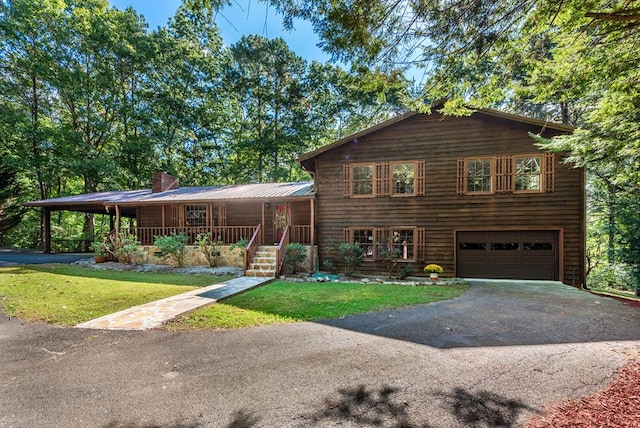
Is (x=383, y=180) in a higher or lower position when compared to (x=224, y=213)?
higher

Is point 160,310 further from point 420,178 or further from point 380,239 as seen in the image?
point 420,178

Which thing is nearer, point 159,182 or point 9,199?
point 159,182

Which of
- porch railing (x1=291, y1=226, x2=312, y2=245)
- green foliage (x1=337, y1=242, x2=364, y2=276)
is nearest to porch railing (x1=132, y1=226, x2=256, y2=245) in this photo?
porch railing (x1=291, y1=226, x2=312, y2=245)

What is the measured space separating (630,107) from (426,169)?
585 cm

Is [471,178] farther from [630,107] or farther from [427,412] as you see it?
[427,412]

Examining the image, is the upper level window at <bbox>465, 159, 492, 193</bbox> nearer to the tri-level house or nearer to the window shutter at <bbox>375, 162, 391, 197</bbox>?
the tri-level house

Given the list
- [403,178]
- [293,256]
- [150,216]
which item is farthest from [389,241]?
[150,216]

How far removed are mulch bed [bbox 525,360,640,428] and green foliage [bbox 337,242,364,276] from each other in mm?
7905

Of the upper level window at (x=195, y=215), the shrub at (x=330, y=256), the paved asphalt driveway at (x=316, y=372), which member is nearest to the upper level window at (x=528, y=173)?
the paved asphalt driveway at (x=316, y=372)

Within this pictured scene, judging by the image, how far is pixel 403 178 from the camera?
11.1 meters

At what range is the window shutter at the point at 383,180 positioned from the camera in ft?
36.7

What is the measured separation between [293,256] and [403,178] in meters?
5.27

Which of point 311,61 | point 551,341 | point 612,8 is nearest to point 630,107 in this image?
point 612,8

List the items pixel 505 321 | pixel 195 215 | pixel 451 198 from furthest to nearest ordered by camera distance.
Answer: pixel 195 215 < pixel 451 198 < pixel 505 321
